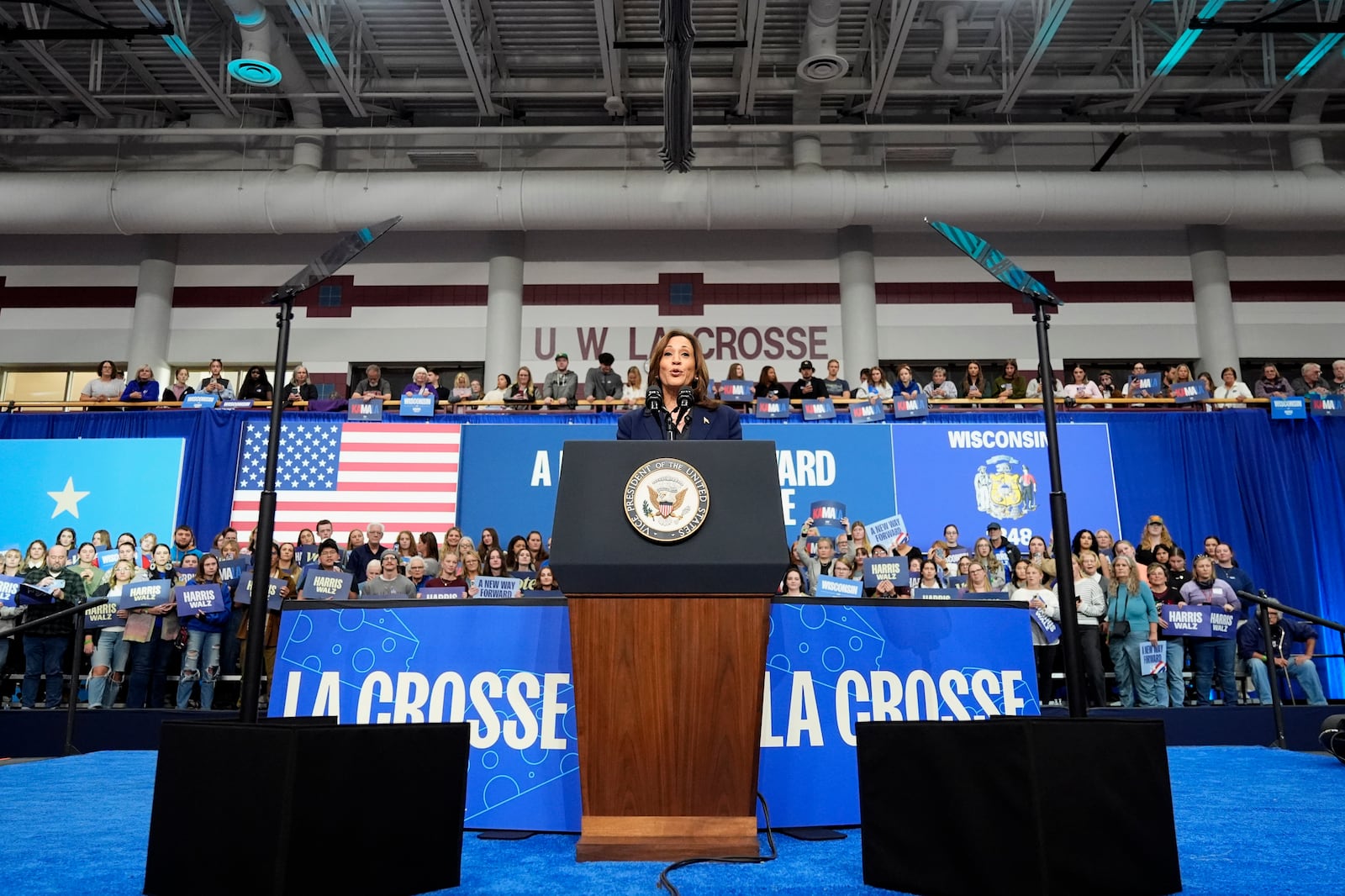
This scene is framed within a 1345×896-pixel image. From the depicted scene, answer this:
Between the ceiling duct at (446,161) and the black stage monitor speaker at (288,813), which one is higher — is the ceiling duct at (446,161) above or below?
above

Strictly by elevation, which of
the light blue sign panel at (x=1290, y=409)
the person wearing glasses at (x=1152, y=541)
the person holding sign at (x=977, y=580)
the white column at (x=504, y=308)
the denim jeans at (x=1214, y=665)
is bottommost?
the denim jeans at (x=1214, y=665)

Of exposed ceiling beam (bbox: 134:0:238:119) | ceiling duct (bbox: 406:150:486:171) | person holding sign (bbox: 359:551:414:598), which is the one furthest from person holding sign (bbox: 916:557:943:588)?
exposed ceiling beam (bbox: 134:0:238:119)

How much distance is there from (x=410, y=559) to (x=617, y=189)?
21.3 ft

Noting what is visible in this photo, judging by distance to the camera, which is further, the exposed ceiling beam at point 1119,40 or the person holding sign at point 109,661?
the exposed ceiling beam at point 1119,40

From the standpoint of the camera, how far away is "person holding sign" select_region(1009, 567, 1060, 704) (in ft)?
24.7

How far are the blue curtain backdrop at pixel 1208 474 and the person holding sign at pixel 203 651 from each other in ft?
12.3

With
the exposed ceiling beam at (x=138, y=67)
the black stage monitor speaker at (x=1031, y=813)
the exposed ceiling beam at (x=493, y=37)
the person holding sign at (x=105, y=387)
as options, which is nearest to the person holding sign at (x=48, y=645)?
the person holding sign at (x=105, y=387)

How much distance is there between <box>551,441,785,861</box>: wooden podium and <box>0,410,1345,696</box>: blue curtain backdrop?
28.2 feet

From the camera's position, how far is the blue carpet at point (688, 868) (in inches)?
84.4

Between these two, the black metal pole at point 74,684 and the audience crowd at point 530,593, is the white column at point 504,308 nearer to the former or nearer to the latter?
the audience crowd at point 530,593

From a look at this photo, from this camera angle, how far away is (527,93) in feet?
44.1

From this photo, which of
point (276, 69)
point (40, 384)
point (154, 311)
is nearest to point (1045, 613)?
point (276, 69)

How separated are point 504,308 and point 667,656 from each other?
12102 mm

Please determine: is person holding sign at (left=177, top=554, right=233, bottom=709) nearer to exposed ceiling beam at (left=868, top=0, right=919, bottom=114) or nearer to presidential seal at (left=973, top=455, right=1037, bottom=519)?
presidential seal at (left=973, top=455, right=1037, bottom=519)
